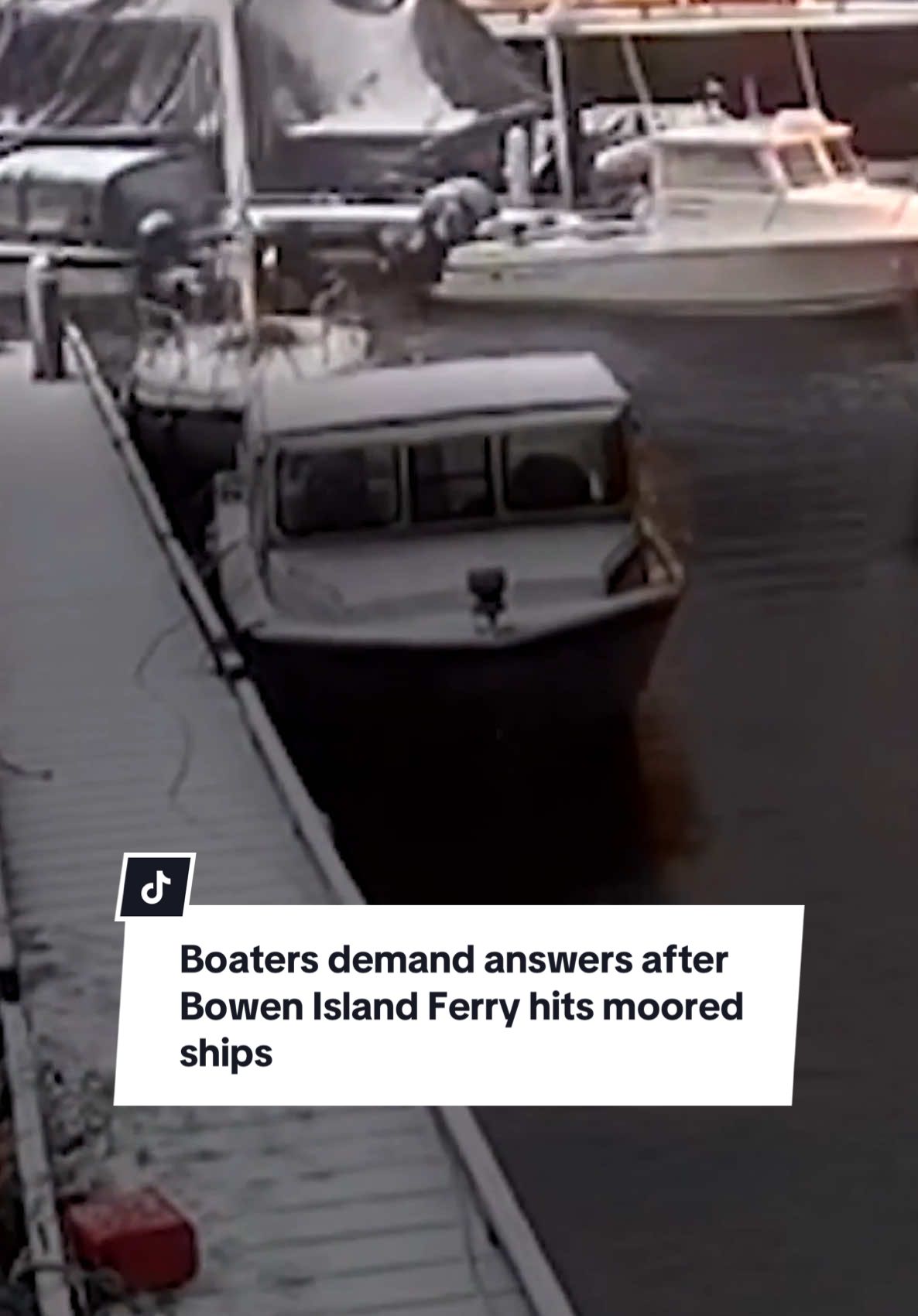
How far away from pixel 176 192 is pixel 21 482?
154 centimetres

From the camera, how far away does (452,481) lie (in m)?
2.11

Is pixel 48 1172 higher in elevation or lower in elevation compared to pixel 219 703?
higher

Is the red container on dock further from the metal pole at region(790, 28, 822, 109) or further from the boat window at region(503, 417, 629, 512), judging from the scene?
the metal pole at region(790, 28, 822, 109)

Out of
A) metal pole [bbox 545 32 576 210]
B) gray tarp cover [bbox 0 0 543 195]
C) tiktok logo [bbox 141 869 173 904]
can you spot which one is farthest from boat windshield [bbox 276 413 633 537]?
metal pole [bbox 545 32 576 210]

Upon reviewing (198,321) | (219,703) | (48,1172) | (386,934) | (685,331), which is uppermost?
(386,934)

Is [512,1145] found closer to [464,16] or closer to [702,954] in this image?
[702,954]

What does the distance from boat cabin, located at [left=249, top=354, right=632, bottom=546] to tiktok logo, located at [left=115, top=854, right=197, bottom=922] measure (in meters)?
0.76

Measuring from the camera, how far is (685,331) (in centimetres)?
398

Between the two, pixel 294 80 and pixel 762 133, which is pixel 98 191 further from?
pixel 762 133

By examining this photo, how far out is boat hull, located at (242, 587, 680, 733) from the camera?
77.7 inches

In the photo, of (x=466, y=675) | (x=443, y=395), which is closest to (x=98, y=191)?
(x=443, y=395)

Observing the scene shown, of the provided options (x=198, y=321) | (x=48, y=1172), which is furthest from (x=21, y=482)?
(x=48, y=1172)

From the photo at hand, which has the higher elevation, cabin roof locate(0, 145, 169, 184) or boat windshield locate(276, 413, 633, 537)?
boat windshield locate(276, 413, 633, 537)

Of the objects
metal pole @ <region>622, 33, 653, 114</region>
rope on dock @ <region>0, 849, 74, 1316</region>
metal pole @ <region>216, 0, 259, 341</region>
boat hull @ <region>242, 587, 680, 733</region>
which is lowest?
metal pole @ <region>622, 33, 653, 114</region>
